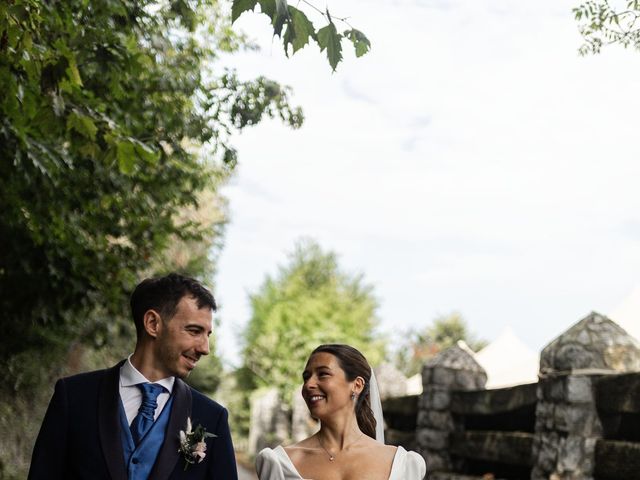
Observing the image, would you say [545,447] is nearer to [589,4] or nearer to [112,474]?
[589,4]

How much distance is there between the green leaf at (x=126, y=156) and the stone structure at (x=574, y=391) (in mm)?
5342

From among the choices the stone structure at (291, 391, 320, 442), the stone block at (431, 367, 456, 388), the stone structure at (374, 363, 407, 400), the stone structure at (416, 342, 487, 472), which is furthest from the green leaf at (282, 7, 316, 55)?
the stone structure at (291, 391, 320, 442)

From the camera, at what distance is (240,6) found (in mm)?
4133

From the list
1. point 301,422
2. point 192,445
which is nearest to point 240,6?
point 192,445

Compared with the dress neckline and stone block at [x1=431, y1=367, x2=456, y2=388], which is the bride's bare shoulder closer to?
the dress neckline

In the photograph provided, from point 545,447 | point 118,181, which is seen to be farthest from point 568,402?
point 118,181

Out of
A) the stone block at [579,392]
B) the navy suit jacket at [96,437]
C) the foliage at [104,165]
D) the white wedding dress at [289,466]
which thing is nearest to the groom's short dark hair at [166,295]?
the navy suit jacket at [96,437]

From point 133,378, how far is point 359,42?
5.83ft

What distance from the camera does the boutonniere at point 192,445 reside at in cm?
375

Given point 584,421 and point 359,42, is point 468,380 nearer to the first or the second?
point 584,421

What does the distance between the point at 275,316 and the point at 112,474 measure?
30.1 m

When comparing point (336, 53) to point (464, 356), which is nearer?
point (336, 53)

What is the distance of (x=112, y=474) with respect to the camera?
3.59m

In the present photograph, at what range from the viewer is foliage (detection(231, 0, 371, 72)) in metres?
4.20
